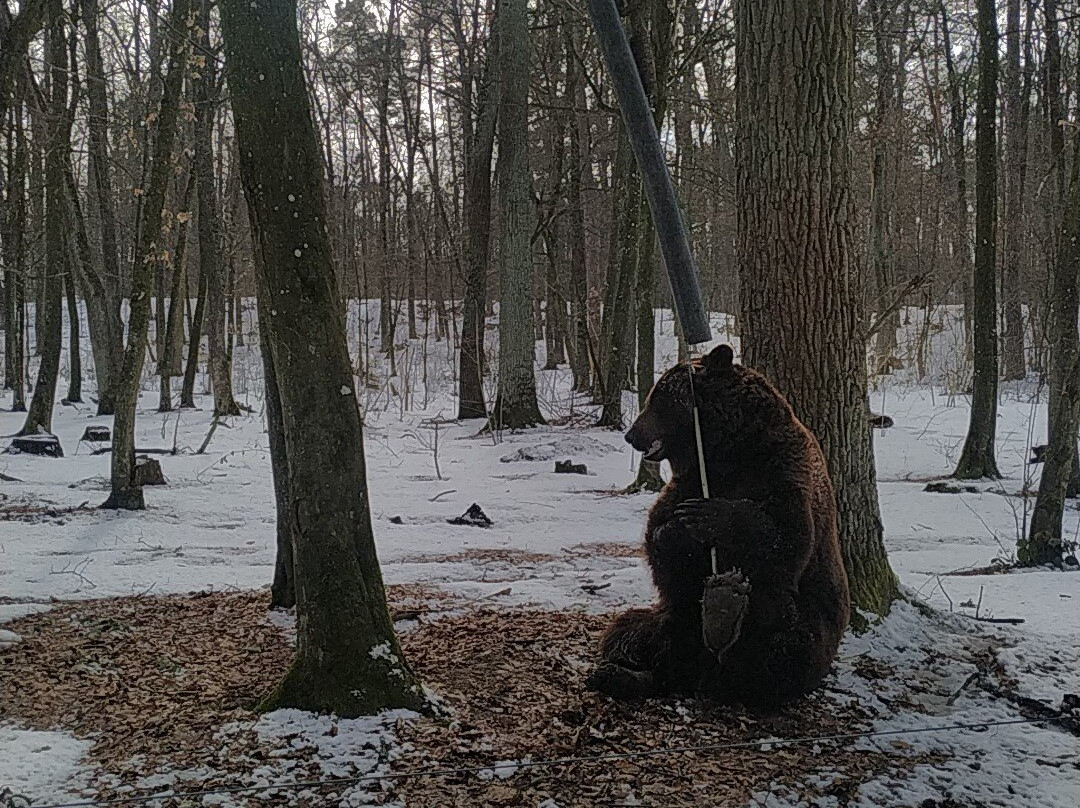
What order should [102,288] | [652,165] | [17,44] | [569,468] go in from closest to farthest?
[652,165]
[17,44]
[569,468]
[102,288]

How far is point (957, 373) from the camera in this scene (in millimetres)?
20750

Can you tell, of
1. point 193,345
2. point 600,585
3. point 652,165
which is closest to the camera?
point 652,165

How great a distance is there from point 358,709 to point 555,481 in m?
7.27

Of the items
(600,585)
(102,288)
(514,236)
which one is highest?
(514,236)

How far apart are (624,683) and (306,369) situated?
6.29ft

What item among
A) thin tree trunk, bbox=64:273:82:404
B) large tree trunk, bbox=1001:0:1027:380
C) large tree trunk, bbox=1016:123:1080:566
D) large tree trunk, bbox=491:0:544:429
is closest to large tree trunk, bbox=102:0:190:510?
large tree trunk, bbox=491:0:544:429

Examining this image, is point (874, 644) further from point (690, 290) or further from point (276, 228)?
point (276, 228)

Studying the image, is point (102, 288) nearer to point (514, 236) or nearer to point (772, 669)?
point (514, 236)

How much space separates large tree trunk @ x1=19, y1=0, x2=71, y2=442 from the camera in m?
12.9

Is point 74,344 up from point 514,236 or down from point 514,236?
down

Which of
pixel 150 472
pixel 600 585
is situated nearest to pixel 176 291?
pixel 150 472

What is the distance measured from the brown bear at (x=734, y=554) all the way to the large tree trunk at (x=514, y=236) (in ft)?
35.4

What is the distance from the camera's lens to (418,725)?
3252 mm

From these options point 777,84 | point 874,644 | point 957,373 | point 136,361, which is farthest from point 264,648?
point 957,373
